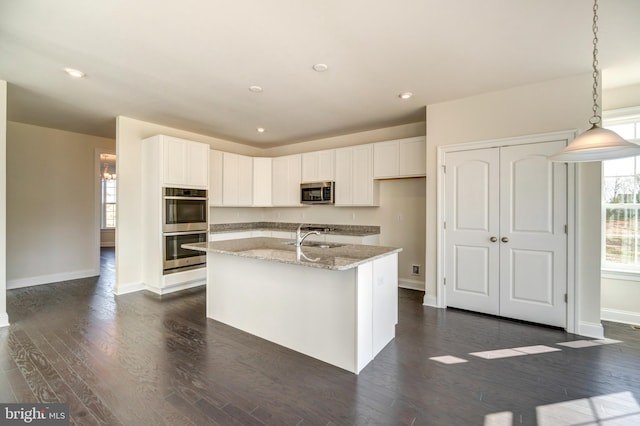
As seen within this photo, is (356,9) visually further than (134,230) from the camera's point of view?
No

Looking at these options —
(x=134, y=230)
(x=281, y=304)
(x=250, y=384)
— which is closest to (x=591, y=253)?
(x=281, y=304)

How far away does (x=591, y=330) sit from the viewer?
2982 mm

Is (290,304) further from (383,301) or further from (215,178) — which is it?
(215,178)

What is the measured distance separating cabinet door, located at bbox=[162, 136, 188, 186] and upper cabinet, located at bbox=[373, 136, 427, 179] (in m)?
3.08

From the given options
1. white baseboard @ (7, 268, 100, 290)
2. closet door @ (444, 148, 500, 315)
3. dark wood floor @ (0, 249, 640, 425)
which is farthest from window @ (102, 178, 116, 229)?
closet door @ (444, 148, 500, 315)

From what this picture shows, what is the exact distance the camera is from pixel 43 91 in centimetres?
346

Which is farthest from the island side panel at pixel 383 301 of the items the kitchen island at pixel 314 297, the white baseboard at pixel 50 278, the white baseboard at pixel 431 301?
the white baseboard at pixel 50 278

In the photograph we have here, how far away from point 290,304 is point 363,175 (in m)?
2.89

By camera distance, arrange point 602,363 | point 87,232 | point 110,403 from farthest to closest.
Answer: point 87,232
point 602,363
point 110,403

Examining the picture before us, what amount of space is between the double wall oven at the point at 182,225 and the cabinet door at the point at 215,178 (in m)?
0.42

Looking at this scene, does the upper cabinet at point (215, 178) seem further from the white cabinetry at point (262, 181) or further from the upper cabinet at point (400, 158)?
the upper cabinet at point (400, 158)

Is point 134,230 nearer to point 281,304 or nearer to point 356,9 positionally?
point 281,304

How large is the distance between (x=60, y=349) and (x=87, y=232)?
372 centimetres

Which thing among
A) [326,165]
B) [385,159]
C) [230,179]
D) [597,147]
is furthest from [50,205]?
[597,147]
